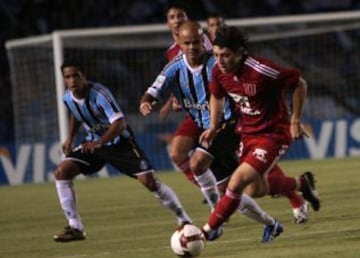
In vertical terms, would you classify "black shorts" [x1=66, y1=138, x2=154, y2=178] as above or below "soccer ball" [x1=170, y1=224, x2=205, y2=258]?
above

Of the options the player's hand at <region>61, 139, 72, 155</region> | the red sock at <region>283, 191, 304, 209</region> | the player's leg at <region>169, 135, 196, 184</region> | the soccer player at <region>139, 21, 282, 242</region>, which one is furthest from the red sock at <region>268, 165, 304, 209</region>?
the player's hand at <region>61, 139, 72, 155</region>

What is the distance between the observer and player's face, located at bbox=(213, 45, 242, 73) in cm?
828

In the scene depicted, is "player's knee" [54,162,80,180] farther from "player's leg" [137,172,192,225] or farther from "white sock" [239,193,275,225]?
"white sock" [239,193,275,225]

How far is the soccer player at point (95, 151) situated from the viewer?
1009 centimetres

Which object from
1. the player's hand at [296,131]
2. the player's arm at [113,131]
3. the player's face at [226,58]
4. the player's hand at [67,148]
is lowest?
the player's hand at [67,148]

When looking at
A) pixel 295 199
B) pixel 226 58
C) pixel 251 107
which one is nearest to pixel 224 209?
pixel 251 107

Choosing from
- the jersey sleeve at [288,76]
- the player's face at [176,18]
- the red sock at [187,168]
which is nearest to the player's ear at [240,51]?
the jersey sleeve at [288,76]

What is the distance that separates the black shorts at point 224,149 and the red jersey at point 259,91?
1547mm

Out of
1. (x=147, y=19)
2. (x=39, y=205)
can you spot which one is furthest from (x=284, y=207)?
(x=147, y=19)

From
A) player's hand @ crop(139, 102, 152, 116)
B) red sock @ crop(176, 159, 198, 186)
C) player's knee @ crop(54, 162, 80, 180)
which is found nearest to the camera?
player's hand @ crop(139, 102, 152, 116)

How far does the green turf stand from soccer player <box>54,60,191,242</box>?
1.03 feet

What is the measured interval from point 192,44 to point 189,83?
57 cm

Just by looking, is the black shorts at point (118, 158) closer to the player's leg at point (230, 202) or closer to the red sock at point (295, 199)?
the red sock at point (295, 199)

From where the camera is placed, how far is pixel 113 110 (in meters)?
10.1
